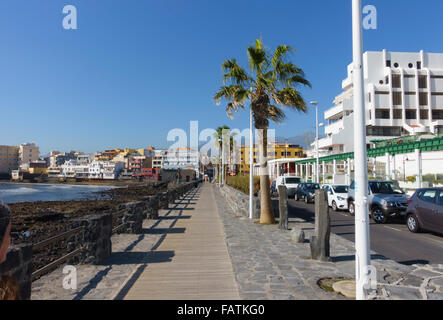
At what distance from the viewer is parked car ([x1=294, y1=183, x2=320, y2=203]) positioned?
23.3m

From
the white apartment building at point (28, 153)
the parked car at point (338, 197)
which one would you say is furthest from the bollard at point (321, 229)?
the white apartment building at point (28, 153)

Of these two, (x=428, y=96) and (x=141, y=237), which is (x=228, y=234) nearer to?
(x=141, y=237)

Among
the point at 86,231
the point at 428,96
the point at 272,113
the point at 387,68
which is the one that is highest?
the point at 387,68

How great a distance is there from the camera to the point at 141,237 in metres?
9.89

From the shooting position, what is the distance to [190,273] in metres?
6.14

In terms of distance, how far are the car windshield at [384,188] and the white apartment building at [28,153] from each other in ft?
667

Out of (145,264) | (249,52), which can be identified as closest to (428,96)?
(249,52)

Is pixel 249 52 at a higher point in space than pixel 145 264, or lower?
higher

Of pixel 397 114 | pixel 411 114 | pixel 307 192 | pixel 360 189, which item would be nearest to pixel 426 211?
pixel 360 189

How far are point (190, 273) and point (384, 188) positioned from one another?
12.3m

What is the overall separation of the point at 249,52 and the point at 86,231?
29.7 ft

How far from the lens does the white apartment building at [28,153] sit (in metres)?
180

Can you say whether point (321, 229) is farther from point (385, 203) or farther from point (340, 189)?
point (340, 189)
